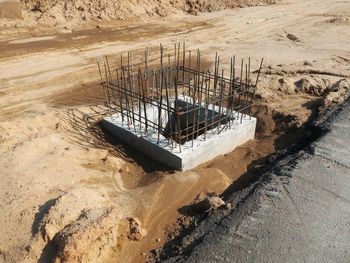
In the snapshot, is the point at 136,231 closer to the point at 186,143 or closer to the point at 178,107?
the point at 186,143

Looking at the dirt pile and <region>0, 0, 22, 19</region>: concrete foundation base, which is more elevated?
<region>0, 0, 22, 19</region>: concrete foundation base

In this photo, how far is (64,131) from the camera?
257 inches

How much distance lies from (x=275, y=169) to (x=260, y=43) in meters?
8.72

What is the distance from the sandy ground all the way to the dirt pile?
1.01 metres

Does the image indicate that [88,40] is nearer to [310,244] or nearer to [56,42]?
[56,42]

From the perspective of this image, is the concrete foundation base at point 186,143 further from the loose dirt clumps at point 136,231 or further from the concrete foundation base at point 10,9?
the concrete foundation base at point 10,9

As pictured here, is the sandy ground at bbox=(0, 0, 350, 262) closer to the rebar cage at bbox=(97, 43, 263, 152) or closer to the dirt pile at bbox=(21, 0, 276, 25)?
the rebar cage at bbox=(97, 43, 263, 152)

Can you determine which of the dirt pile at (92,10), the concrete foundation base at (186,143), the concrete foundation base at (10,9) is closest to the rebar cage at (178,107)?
the concrete foundation base at (186,143)

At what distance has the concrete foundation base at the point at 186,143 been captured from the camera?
18.8ft

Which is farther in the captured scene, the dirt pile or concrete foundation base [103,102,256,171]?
the dirt pile

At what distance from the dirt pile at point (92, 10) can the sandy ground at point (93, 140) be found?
1.01 m

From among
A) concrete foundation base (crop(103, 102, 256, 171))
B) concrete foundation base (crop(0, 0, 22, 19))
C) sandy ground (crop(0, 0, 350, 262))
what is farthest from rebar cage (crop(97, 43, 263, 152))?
concrete foundation base (crop(0, 0, 22, 19))

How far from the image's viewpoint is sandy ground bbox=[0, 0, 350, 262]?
4207 mm

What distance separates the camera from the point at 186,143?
19.5 feet
